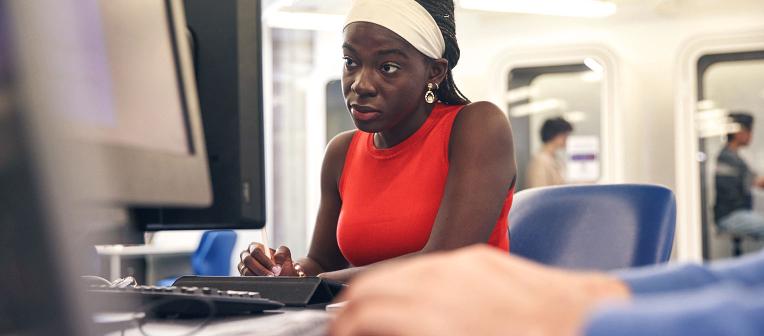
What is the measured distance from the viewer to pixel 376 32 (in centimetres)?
179

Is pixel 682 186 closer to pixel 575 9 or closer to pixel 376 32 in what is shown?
pixel 575 9

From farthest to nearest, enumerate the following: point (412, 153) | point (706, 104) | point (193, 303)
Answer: point (706, 104), point (412, 153), point (193, 303)

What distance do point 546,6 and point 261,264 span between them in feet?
16.2

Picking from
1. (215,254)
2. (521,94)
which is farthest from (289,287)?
(521,94)

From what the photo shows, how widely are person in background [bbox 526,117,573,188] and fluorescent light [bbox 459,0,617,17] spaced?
3.92ft

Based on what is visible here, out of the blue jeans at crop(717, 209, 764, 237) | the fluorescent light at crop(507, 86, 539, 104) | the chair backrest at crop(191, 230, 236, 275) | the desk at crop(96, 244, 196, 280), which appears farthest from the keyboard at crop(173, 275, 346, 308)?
the blue jeans at crop(717, 209, 764, 237)

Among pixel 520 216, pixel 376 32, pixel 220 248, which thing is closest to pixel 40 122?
pixel 376 32

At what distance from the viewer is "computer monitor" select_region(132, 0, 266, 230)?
3.72 ft

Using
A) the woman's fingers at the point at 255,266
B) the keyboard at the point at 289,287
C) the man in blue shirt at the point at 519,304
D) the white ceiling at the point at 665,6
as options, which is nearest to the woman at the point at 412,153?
the woman's fingers at the point at 255,266

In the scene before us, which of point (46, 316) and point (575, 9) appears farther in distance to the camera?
point (575, 9)

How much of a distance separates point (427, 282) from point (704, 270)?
16 centimetres

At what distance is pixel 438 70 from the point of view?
76.3 inches

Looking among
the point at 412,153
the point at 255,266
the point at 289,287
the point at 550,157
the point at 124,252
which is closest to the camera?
the point at 289,287

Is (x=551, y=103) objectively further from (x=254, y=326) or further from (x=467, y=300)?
(x=467, y=300)
